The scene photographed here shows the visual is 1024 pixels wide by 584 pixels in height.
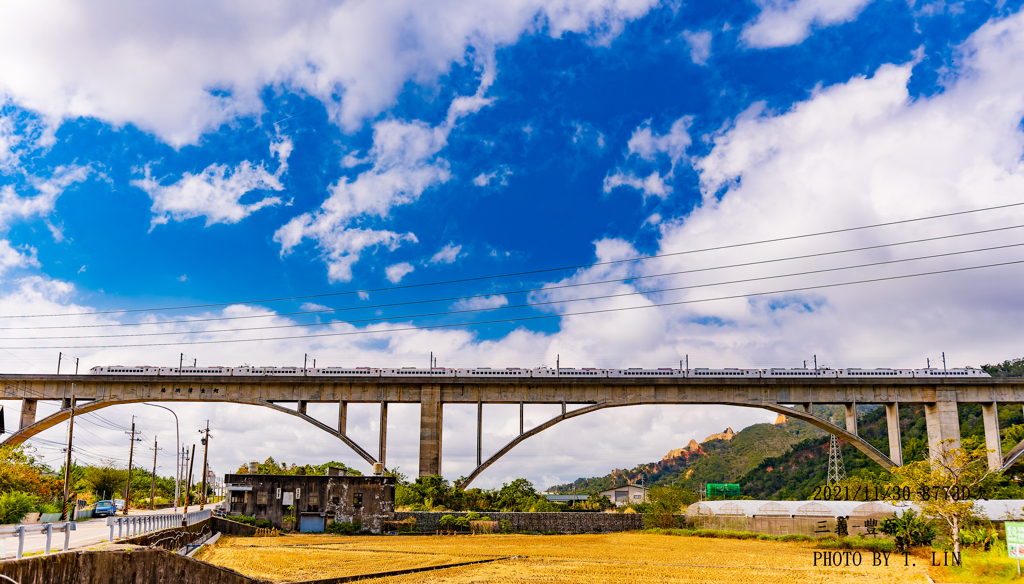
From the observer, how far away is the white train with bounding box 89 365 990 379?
2805 inches

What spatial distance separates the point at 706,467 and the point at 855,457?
79.0 m

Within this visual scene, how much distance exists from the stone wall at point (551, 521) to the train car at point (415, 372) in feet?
53.3

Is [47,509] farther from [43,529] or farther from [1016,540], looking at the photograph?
[1016,540]

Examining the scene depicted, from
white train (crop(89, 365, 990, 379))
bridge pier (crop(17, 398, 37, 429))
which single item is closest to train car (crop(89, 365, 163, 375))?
white train (crop(89, 365, 990, 379))

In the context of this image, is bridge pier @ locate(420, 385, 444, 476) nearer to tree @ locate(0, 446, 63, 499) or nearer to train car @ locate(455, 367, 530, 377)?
train car @ locate(455, 367, 530, 377)

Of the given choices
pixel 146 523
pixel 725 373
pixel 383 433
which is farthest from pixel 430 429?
pixel 146 523

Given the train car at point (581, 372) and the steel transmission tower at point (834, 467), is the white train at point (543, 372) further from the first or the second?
the steel transmission tower at point (834, 467)

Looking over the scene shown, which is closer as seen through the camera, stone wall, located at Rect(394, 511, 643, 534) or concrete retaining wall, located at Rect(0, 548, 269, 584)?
concrete retaining wall, located at Rect(0, 548, 269, 584)

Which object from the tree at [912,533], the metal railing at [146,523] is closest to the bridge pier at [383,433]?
the metal railing at [146,523]

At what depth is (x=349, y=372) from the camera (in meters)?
72.7

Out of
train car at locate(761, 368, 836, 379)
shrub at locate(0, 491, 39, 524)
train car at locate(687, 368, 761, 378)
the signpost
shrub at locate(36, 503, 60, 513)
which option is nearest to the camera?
the signpost

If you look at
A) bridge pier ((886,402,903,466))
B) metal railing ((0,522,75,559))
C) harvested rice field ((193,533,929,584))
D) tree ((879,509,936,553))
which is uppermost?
bridge pier ((886,402,903,466))

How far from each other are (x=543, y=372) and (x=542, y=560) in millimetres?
36847

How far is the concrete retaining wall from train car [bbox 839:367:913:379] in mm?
64448
